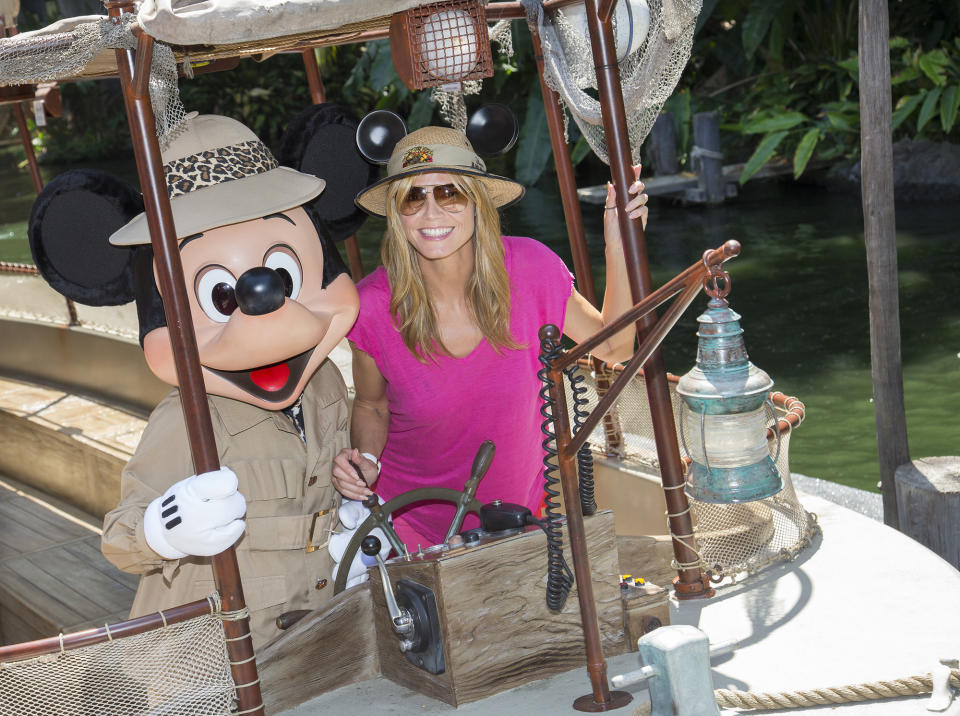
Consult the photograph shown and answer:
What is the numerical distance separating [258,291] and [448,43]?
2.43 ft

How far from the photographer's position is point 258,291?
9.05 ft

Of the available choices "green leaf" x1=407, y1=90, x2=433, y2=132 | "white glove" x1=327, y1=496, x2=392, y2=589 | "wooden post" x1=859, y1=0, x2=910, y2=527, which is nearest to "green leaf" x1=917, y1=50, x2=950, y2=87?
"green leaf" x1=407, y1=90, x2=433, y2=132

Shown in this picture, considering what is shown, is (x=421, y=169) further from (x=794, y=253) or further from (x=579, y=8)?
(x=794, y=253)

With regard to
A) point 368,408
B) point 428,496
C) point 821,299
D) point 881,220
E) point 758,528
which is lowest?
point 821,299

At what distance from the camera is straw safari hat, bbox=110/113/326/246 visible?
2.93 metres

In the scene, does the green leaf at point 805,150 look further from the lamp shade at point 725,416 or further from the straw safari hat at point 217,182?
the lamp shade at point 725,416

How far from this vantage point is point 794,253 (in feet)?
36.8

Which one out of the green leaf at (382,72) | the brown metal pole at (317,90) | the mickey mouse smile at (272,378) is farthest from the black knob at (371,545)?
the green leaf at (382,72)

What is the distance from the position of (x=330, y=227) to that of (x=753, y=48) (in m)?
10.7

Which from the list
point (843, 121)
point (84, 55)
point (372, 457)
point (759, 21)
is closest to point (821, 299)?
point (843, 121)

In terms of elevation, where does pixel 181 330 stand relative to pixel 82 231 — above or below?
below

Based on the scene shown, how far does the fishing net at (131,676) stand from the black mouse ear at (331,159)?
1.32 meters

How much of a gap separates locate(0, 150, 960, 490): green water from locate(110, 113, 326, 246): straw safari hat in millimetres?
1682

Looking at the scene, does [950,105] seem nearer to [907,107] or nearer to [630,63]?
[907,107]
